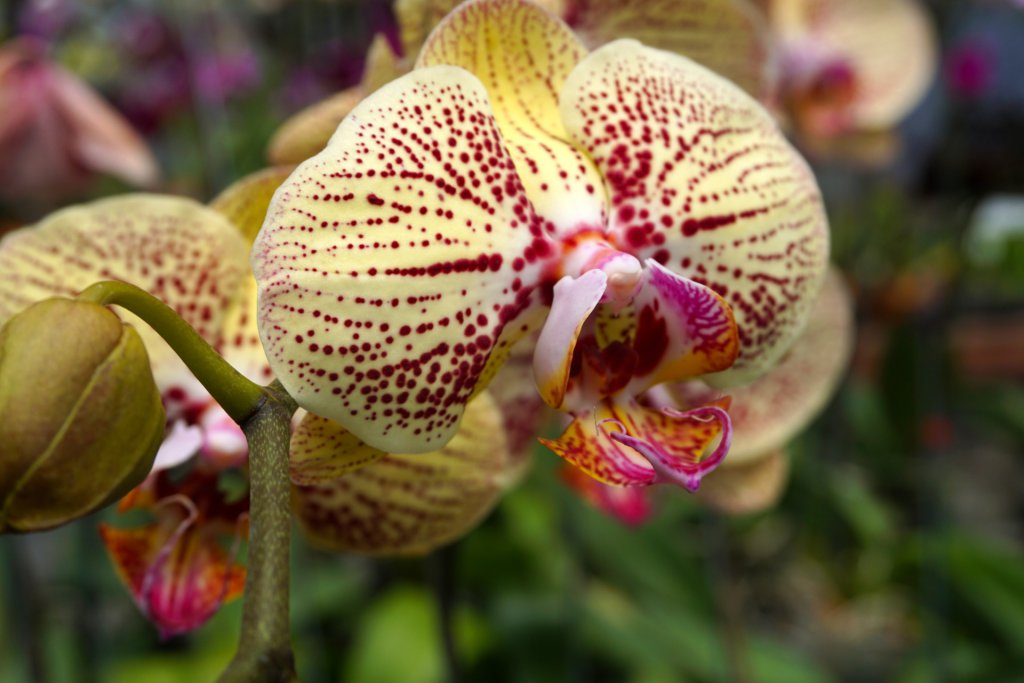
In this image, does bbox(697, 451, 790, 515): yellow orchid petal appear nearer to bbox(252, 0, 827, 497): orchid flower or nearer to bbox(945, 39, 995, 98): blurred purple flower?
bbox(252, 0, 827, 497): orchid flower

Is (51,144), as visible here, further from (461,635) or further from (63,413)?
(63,413)

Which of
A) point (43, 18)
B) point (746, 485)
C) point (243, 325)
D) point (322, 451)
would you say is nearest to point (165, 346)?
point (243, 325)

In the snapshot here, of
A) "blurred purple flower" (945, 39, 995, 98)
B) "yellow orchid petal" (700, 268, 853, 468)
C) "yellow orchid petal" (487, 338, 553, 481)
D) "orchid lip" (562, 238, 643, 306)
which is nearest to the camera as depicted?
"orchid lip" (562, 238, 643, 306)

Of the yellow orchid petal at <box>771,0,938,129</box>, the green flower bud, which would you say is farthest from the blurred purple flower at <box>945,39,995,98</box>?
the green flower bud

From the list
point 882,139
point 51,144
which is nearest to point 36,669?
point 51,144

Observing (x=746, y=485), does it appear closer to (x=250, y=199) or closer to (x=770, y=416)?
(x=770, y=416)

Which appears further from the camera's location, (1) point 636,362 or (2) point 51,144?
(2) point 51,144
